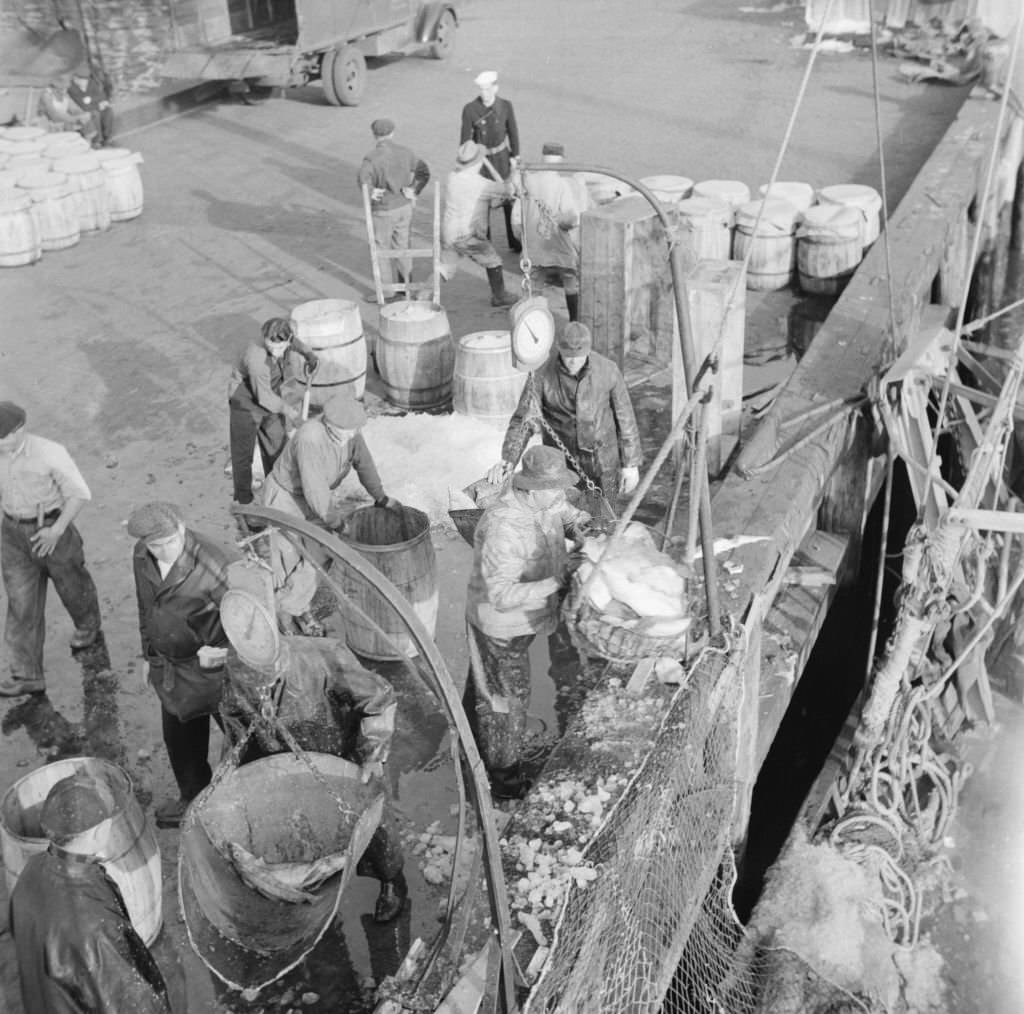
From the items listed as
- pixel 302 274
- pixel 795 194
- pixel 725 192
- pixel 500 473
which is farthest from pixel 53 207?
pixel 500 473

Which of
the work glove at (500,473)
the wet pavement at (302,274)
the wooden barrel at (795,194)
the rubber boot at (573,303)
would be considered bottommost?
the wet pavement at (302,274)

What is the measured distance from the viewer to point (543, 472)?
5.82 meters

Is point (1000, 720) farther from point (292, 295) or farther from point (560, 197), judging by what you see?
point (292, 295)

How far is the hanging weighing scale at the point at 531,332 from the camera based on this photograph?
8.61 m

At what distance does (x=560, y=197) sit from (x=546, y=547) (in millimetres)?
6125

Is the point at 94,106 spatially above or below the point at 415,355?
above

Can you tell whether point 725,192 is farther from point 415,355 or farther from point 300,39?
point 300,39

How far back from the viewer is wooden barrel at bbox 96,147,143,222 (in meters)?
14.3

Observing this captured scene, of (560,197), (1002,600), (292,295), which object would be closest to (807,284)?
(560,197)

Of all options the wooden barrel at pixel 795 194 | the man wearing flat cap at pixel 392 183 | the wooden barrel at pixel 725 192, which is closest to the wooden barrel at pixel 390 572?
the man wearing flat cap at pixel 392 183

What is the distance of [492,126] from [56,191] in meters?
4.94

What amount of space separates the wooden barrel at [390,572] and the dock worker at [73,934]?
2.57 metres

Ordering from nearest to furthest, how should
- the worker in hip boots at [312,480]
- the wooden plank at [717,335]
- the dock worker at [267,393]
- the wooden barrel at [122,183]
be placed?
the worker in hip boots at [312,480] < the dock worker at [267,393] < the wooden plank at [717,335] < the wooden barrel at [122,183]

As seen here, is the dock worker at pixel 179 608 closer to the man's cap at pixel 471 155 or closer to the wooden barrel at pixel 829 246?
the man's cap at pixel 471 155
